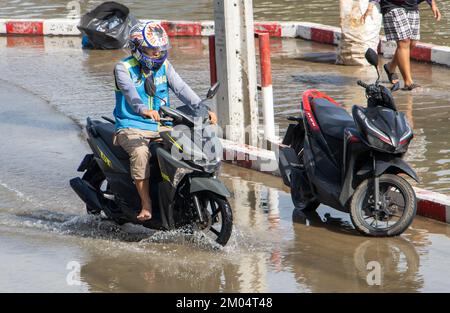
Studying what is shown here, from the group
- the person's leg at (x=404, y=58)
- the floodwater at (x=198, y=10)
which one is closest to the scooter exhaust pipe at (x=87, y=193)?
the person's leg at (x=404, y=58)

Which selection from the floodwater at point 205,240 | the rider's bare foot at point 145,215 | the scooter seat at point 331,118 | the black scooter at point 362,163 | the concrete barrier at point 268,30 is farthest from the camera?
the concrete barrier at point 268,30

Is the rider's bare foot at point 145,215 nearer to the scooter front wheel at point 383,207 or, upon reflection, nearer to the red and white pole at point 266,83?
the scooter front wheel at point 383,207

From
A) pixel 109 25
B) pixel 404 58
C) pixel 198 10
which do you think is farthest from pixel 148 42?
pixel 198 10

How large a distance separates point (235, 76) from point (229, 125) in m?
0.50

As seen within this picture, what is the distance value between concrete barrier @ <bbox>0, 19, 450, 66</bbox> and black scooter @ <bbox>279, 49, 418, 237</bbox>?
20.3 ft

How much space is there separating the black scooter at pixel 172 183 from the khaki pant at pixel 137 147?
7cm

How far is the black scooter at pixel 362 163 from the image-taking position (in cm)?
702

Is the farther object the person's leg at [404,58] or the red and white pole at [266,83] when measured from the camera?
the person's leg at [404,58]

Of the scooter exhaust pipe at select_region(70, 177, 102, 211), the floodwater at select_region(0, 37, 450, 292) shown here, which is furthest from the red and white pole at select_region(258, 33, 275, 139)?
the scooter exhaust pipe at select_region(70, 177, 102, 211)

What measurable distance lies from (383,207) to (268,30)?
9.58 meters

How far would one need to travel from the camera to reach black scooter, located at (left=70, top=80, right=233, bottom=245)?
6785mm

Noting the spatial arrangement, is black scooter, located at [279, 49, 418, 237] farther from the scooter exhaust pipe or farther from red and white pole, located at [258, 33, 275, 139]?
red and white pole, located at [258, 33, 275, 139]

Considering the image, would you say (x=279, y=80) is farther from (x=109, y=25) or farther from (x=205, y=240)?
(x=205, y=240)
